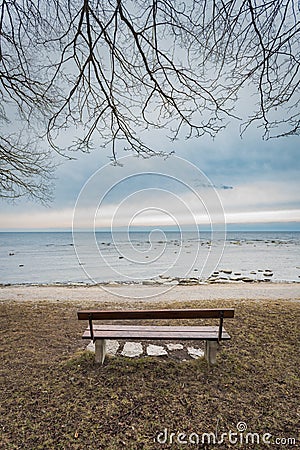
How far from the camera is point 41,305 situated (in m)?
6.26

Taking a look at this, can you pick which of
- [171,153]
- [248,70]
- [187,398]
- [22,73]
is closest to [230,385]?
[187,398]

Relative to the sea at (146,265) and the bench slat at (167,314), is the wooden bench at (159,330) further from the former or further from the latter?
the sea at (146,265)

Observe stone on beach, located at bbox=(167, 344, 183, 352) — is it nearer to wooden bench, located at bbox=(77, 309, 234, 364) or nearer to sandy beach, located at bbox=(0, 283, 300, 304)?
wooden bench, located at bbox=(77, 309, 234, 364)

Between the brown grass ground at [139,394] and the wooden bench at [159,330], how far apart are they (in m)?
0.26

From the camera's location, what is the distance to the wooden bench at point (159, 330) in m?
3.08

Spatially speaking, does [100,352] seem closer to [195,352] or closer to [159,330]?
[159,330]

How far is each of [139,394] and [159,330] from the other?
0.79 m

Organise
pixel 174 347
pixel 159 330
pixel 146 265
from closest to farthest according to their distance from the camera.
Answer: pixel 159 330 → pixel 174 347 → pixel 146 265

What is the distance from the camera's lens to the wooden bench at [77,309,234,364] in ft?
10.1

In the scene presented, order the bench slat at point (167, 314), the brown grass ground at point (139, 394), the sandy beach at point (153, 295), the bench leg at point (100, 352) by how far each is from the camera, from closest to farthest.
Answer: the brown grass ground at point (139, 394) → the bench slat at point (167, 314) → the bench leg at point (100, 352) → the sandy beach at point (153, 295)

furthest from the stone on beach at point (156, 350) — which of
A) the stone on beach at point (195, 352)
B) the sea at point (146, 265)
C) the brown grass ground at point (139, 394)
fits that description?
the sea at point (146, 265)

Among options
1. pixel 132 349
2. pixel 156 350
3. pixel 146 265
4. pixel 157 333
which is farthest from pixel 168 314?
pixel 146 265

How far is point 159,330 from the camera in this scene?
134 inches

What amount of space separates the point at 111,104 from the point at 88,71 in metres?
0.55
